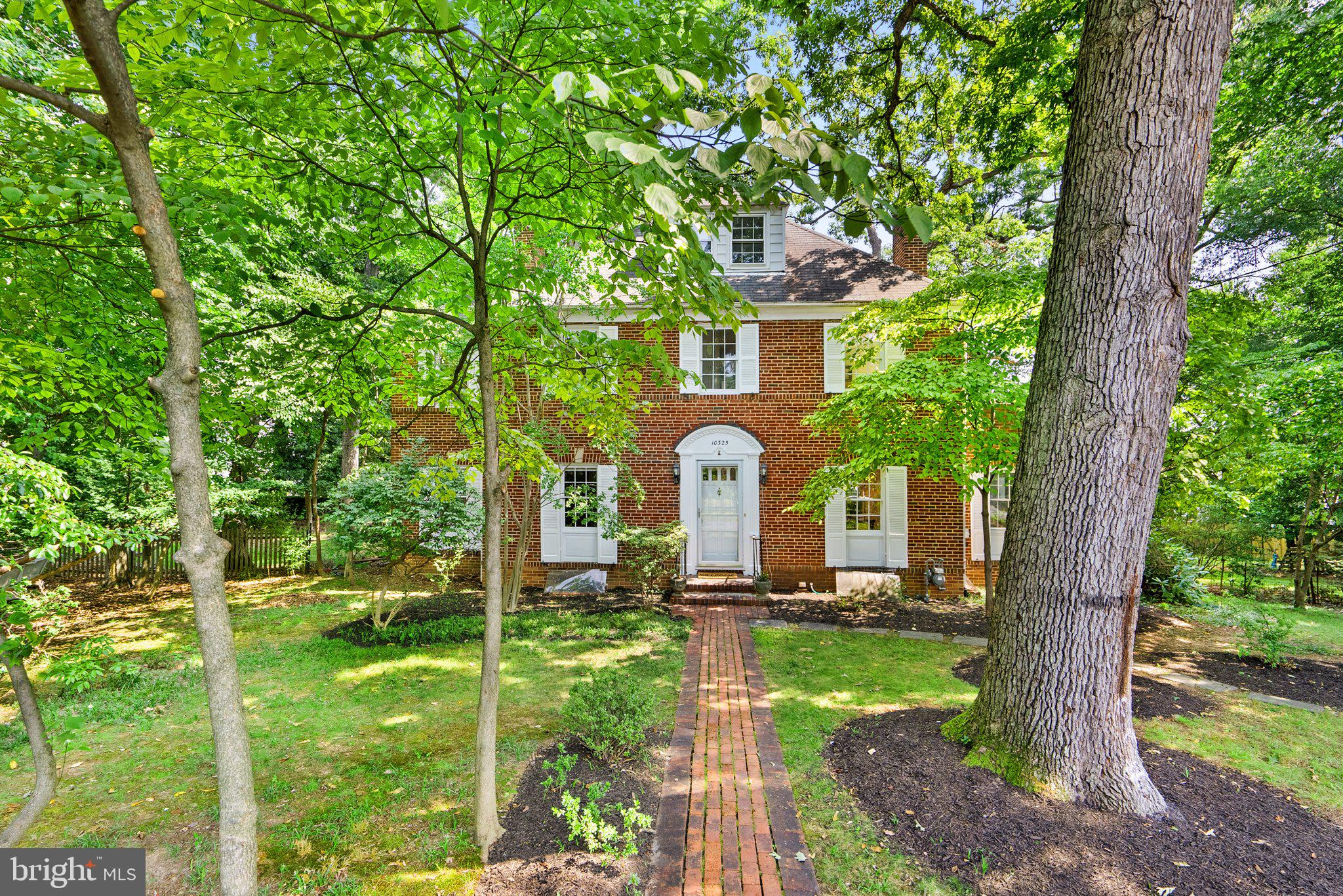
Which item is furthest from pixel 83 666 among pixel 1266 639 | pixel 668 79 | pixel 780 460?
pixel 1266 639

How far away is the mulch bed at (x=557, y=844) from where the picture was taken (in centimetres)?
262

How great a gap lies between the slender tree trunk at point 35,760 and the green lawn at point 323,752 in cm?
51

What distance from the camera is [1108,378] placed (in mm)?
3029

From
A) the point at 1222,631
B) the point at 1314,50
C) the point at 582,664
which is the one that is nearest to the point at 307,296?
the point at 582,664

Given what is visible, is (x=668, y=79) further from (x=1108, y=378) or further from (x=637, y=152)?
(x=1108, y=378)

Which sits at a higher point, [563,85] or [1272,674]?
[563,85]

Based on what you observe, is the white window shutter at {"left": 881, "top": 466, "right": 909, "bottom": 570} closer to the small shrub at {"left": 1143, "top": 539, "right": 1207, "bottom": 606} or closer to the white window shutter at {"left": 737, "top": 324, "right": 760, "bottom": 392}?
the white window shutter at {"left": 737, "top": 324, "right": 760, "bottom": 392}

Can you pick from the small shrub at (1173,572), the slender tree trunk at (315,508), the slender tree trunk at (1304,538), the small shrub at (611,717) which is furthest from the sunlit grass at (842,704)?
the slender tree trunk at (315,508)

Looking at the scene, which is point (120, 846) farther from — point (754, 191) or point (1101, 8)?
point (1101, 8)

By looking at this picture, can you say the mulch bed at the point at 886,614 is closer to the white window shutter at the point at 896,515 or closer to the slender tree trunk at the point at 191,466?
the white window shutter at the point at 896,515

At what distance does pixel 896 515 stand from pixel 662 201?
10.6 metres

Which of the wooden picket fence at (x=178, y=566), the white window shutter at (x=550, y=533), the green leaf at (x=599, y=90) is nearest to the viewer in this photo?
the green leaf at (x=599, y=90)

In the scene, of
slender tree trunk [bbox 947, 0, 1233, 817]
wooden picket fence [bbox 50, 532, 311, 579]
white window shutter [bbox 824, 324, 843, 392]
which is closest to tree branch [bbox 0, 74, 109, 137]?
slender tree trunk [bbox 947, 0, 1233, 817]

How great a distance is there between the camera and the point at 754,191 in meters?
1.17
